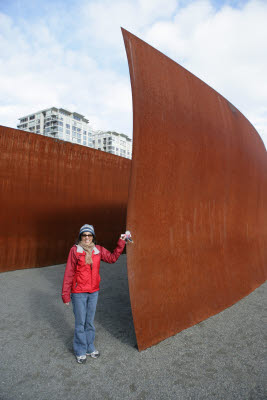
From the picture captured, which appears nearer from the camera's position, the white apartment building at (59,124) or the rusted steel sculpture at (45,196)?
the rusted steel sculpture at (45,196)

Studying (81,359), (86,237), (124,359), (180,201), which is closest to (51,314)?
(81,359)

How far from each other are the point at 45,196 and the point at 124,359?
4732 millimetres

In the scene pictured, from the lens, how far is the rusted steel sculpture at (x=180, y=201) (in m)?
3.01

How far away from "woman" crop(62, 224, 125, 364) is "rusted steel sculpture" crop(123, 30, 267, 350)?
439mm

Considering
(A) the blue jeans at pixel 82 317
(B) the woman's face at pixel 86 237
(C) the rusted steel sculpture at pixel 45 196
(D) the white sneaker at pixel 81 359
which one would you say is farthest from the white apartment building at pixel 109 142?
(D) the white sneaker at pixel 81 359

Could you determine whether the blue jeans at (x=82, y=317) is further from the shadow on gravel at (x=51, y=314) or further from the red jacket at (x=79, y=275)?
the shadow on gravel at (x=51, y=314)

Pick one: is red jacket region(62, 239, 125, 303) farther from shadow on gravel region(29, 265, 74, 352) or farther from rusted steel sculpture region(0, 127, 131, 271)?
rusted steel sculpture region(0, 127, 131, 271)

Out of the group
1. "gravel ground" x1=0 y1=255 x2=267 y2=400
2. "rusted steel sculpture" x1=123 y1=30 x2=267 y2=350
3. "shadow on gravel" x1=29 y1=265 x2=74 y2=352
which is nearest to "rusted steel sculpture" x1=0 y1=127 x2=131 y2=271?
"shadow on gravel" x1=29 y1=265 x2=74 y2=352

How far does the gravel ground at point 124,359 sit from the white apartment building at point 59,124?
6077cm

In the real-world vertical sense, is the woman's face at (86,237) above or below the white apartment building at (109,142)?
below

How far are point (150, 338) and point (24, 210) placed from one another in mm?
4418

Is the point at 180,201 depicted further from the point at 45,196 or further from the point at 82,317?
the point at 45,196

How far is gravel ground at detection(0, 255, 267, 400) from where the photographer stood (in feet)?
6.91

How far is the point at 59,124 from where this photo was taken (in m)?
62.8
